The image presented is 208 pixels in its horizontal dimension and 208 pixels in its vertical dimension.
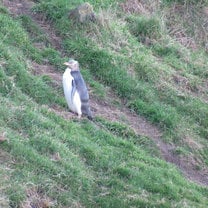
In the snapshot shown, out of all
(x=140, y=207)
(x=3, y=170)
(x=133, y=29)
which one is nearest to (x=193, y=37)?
(x=133, y=29)

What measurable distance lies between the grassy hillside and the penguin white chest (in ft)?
0.77

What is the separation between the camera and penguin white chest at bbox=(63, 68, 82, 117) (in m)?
11.6

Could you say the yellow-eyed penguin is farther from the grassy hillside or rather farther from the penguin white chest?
the grassy hillside

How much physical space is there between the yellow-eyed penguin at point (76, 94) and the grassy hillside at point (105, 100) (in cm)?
25

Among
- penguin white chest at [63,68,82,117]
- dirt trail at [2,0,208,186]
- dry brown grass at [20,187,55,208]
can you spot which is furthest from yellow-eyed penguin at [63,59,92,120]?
dry brown grass at [20,187,55,208]

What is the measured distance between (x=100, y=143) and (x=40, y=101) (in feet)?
4.58

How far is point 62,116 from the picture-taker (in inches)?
448

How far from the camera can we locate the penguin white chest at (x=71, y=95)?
38.1 ft

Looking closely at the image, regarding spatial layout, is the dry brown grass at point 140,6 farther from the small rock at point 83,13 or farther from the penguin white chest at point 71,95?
the penguin white chest at point 71,95

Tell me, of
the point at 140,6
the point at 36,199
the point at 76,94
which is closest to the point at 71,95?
the point at 76,94

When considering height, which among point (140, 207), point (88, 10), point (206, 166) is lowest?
point (206, 166)

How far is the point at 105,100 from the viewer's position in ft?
43.0

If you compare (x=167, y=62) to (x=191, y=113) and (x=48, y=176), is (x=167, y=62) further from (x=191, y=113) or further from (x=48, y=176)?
(x=48, y=176)

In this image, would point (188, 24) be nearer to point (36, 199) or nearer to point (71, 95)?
point (71, 95)
